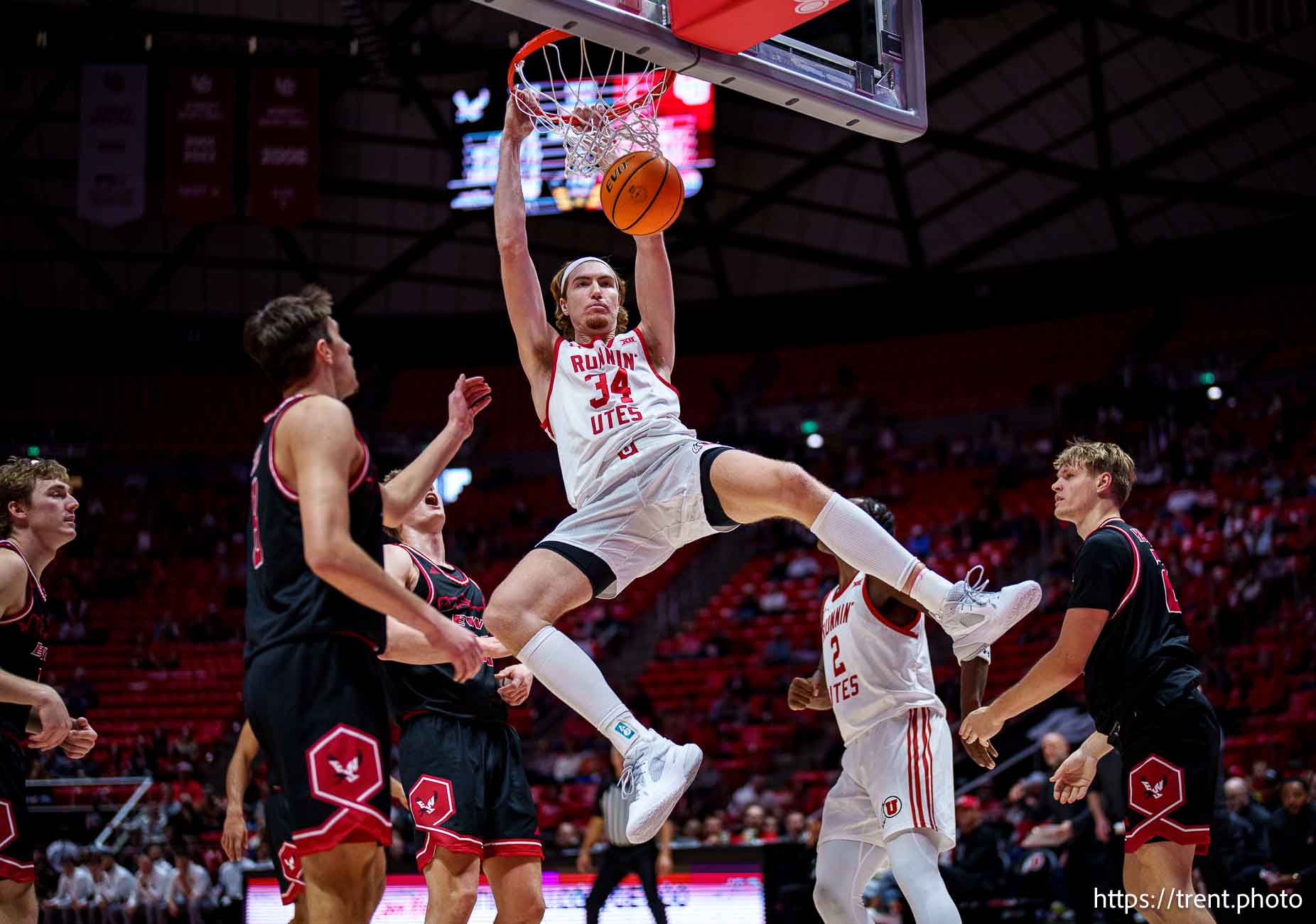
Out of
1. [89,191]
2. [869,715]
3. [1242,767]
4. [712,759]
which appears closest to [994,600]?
[869,715]

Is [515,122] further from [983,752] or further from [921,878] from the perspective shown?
[921,878]

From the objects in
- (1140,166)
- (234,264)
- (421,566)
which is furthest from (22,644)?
(234,264)

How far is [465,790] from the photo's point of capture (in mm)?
5594

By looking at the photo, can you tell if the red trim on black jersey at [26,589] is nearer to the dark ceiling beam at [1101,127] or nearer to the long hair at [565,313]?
the long hair at [565,313]

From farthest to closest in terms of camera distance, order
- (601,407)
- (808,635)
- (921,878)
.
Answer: (808,635) → (601,407) → (921,878)

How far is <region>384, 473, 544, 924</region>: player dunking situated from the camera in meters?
5.50

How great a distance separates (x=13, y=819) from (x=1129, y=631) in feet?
15.3

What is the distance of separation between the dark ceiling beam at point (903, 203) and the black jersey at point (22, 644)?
1829 centimetres

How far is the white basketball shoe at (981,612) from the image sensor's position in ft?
16.0

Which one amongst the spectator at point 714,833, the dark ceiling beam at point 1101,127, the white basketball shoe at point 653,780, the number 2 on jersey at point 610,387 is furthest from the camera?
the dark ceiling beam at point 1101,127

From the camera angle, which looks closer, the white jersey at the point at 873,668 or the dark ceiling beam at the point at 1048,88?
the white jersey at the point at 873,668

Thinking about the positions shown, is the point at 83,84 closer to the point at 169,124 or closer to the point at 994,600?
the point at 169,124

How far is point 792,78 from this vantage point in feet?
19.1

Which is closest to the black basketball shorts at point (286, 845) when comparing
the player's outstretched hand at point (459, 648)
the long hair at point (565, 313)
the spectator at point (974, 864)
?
the player's outstretched hand at point (459, 648)
